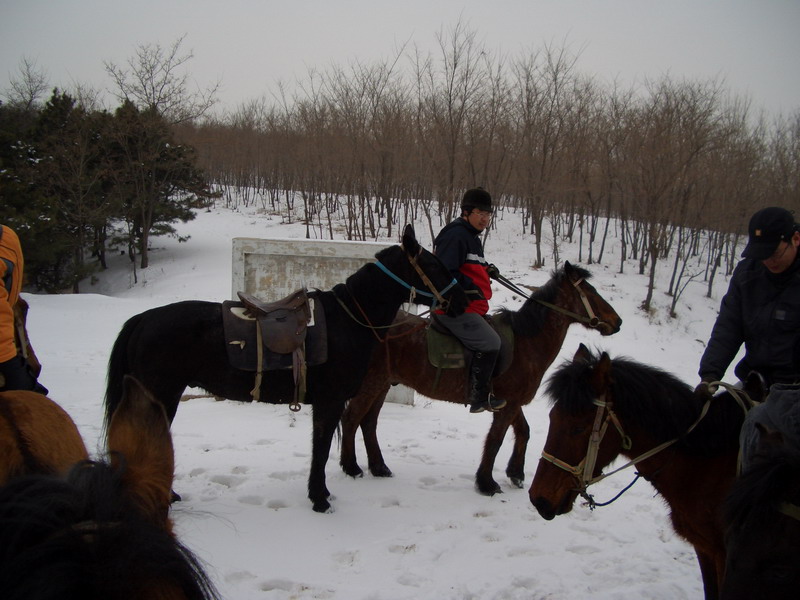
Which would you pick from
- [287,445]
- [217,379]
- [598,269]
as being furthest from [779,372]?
[598,269]

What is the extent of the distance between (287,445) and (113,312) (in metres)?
9.68

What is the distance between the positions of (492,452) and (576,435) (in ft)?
7.29

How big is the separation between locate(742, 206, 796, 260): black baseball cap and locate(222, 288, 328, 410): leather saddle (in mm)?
2920

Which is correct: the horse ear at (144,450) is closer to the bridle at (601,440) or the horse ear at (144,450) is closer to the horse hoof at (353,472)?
the bridle at (601,440)

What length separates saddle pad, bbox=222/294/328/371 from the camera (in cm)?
372

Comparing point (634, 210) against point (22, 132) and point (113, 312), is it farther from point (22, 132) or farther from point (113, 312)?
point (22, 132)

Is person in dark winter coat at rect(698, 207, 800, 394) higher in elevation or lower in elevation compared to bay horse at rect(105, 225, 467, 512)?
higher

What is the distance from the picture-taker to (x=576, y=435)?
244 centimetres

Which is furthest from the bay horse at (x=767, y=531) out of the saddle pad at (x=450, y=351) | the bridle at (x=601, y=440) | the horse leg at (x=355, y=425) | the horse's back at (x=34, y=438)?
the horse leg at (x=355, y=425)

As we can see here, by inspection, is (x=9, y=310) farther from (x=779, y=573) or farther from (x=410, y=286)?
Answer: (x=779, y=573)

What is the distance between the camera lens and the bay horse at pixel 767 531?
1.39 meters

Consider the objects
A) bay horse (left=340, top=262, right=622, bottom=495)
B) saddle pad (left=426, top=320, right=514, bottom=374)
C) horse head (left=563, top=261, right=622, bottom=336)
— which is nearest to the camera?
saddle pad (left=426, top=320, right=514, bottom=374)

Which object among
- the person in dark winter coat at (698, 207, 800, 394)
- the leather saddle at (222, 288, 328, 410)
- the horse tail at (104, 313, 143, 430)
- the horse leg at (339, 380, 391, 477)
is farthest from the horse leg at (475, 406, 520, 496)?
the horse tail at (104, 313, 143, 430)

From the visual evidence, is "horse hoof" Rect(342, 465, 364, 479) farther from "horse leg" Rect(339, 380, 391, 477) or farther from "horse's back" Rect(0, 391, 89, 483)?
"horse's back" Rect(0, 391, 89, 483)
